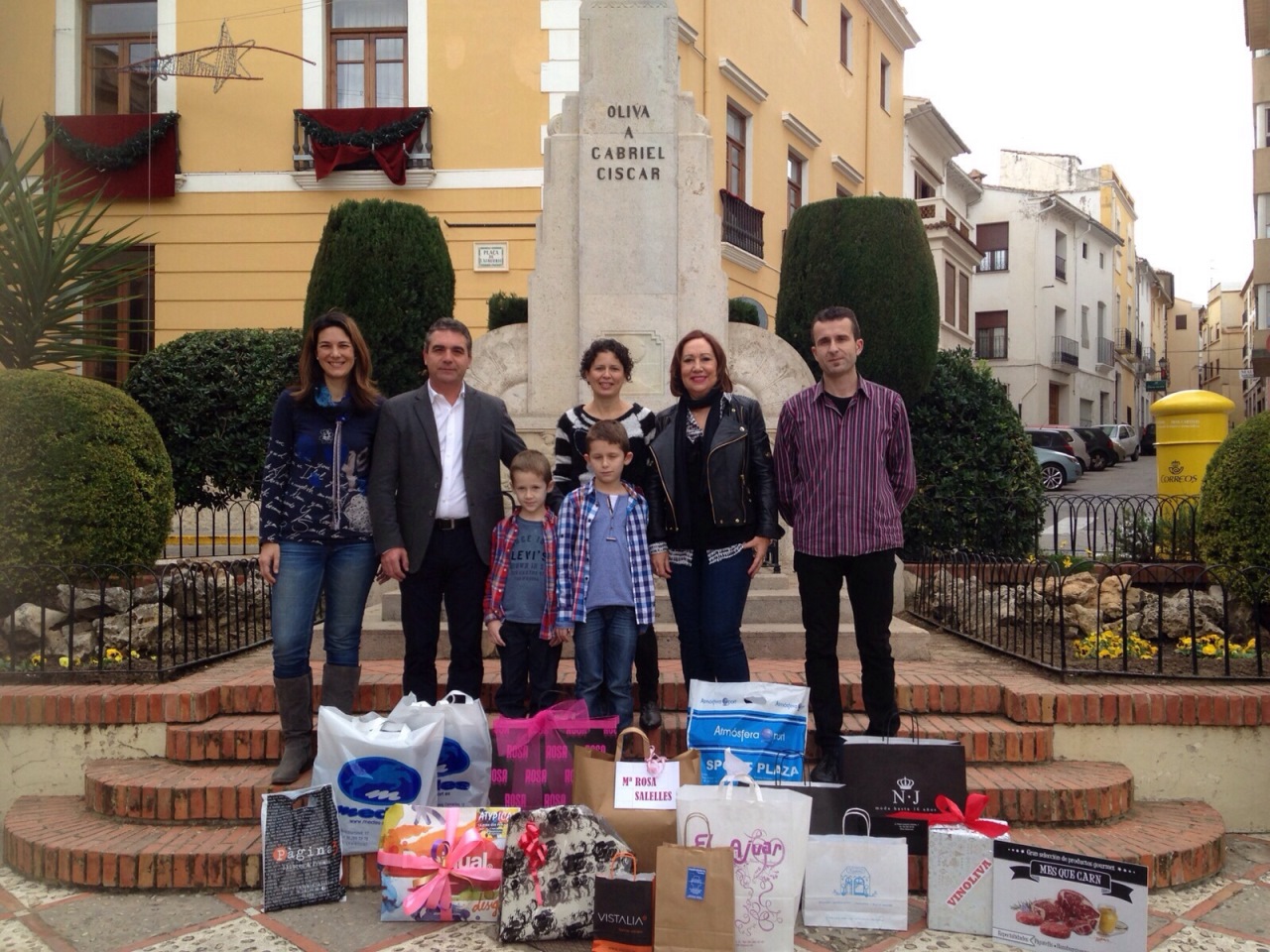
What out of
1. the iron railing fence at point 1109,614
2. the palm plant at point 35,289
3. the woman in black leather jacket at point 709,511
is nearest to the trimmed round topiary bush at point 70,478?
the palm plant at point 35,289

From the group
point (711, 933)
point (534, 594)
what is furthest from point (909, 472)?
point (711, 933)

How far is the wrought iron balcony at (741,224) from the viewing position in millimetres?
18984

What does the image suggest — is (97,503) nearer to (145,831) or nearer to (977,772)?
(145,831)

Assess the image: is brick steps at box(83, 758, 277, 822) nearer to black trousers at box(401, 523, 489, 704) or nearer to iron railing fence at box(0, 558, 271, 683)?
black trousers at box(401, 523, 489, 704)

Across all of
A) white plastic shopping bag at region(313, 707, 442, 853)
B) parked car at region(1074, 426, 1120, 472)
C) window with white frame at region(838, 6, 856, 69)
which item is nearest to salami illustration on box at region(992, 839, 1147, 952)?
white plastic shopping bag at region(313, 707, 442, 853)

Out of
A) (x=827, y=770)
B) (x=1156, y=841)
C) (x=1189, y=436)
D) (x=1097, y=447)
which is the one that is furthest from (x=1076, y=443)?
(x=827, y=770)

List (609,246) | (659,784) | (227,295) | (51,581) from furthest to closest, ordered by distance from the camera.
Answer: (227,295), (609,246), (51,581), (659,784)

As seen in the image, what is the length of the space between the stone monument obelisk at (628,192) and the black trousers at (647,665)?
232cm

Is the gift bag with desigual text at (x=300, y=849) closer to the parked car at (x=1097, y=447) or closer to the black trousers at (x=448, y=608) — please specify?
the black trousers at (x=448, y=608)

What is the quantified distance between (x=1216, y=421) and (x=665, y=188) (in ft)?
25.5

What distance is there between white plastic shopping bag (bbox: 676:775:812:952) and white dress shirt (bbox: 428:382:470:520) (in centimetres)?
160

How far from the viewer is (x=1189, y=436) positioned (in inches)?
456

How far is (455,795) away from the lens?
4.05 meters

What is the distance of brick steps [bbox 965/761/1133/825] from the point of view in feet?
14.0
